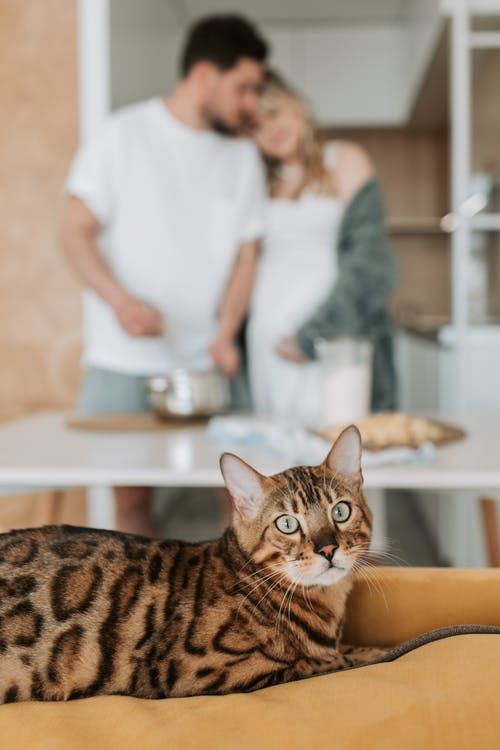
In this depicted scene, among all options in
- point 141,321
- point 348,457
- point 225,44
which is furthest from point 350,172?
point 348,457

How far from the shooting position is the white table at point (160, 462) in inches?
47.8

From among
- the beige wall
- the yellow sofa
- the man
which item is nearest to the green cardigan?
the man

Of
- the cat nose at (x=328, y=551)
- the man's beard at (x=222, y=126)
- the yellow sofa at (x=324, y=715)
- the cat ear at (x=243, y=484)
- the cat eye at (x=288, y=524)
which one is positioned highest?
the man's beard at (x=222, y=126)

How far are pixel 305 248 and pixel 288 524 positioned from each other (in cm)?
174

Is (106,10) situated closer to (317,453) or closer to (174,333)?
(174,333)

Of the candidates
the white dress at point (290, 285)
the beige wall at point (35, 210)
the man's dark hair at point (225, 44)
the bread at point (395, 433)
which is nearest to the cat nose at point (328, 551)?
the bread at point (395, 433)

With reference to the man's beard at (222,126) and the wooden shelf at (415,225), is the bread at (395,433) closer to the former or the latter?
the man's beard at (222,126)

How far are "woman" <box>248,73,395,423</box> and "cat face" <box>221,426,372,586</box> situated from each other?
1.45m

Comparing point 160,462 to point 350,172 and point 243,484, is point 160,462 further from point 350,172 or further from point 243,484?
point 350,172

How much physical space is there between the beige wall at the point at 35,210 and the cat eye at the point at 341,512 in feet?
7.55

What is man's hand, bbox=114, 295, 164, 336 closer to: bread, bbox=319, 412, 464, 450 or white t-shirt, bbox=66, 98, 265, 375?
white t-shirt, bbox=66, 98, 265, 375

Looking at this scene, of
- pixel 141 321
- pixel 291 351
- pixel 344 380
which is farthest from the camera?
pixel 291 351

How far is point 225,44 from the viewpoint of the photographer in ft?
7.50

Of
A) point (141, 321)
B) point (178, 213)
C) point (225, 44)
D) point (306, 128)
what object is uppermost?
point (225, 44)
